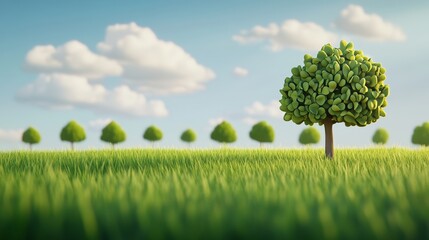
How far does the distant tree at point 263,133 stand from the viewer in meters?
31.2

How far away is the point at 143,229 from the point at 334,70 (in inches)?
430

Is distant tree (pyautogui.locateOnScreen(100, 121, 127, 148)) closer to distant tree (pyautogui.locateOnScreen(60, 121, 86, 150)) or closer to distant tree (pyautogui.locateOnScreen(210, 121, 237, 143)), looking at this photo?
distant tree (pyautogui.locateOnScreen(60, 121, 86, 150))

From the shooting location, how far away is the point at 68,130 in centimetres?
3127

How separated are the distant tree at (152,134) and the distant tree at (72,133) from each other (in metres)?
4.40

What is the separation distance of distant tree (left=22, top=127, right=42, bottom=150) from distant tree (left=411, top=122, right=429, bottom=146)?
25449 mm

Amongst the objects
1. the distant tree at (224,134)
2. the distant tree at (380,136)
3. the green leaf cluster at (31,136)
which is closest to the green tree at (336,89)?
the distant tree at (224,134)

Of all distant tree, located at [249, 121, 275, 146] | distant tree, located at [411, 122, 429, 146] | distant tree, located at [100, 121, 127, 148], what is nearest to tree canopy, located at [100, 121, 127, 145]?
distant tree, located at [100, 121, 127, 148]

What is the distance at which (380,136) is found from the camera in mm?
34031

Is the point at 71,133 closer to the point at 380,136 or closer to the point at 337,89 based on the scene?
the point at 380,136

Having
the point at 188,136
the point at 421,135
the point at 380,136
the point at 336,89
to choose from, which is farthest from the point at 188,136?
the point at 336,89

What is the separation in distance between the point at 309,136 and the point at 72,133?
52.7 ft

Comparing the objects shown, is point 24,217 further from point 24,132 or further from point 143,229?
point 24,132

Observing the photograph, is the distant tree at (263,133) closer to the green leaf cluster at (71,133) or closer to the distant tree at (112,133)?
the distant tree at (112,133)

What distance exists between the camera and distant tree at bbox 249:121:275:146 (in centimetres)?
3120
